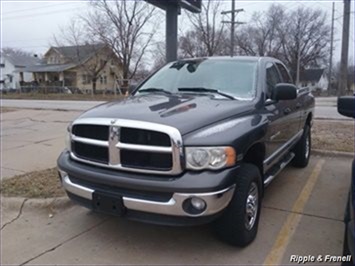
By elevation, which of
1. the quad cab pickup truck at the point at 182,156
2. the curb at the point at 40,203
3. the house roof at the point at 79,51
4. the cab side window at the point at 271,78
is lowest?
the curb at the point at 40,203

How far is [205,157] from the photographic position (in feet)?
10.2

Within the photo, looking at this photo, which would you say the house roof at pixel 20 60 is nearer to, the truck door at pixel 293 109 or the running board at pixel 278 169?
the truck door at pixel 293 109

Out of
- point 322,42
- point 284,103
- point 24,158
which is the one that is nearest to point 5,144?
point 24,158

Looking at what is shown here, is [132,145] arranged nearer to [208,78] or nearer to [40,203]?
[208,78]

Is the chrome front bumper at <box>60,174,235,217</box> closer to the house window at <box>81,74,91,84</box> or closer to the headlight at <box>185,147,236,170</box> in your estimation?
the headlight at <box>185,147,236,170</box>

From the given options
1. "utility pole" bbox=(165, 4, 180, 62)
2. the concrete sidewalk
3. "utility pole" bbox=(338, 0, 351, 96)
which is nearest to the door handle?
the concrete sidewalk

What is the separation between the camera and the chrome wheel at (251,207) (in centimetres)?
355

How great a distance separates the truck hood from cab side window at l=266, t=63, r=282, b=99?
1.99 ft

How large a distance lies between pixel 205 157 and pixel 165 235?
3.89ft

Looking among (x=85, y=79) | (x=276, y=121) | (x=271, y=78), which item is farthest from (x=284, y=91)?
(x=85, y=79)

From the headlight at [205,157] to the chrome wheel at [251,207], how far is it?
0.63 metres

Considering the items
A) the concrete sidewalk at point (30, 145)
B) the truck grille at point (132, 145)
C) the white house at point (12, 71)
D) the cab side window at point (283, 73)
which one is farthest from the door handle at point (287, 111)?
the white house at point (12, 71)

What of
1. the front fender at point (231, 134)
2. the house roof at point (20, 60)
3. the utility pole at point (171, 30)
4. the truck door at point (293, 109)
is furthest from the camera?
the house roof at point (20, 60)

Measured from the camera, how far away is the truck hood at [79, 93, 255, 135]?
3268 millimetres
